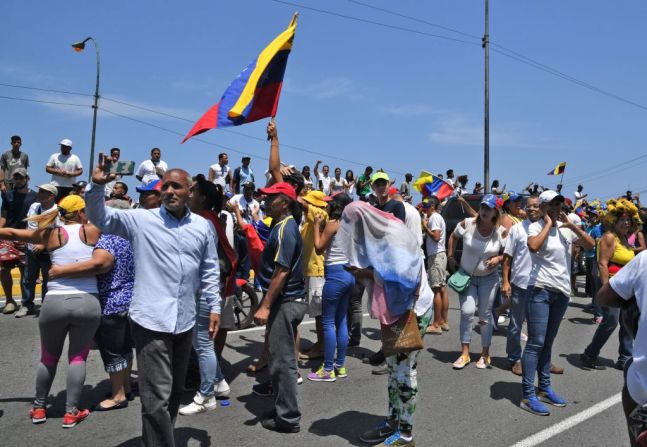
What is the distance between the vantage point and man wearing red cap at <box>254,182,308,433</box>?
4559mm

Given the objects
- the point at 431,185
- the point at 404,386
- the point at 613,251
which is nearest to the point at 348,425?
the point at 404,386

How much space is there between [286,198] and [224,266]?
1084mm

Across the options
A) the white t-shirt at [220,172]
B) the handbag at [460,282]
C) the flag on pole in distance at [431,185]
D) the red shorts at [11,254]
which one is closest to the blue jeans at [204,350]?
the handbag at [460,282]

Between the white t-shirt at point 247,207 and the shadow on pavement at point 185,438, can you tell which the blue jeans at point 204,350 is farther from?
the white t-shirt at point 247,207

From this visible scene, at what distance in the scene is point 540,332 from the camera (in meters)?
5.32

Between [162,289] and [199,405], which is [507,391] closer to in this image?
[199,405]

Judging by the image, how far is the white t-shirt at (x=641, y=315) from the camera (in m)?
2.75

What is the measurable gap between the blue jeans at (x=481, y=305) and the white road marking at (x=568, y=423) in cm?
151

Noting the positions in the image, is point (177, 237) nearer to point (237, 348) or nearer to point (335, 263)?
point (335, 263)

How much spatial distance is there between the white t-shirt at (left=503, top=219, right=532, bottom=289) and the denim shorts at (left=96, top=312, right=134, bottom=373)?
4077 millimetres

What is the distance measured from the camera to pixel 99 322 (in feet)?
15.5

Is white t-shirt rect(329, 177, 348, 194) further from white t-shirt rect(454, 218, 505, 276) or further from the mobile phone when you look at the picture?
the mobile phone

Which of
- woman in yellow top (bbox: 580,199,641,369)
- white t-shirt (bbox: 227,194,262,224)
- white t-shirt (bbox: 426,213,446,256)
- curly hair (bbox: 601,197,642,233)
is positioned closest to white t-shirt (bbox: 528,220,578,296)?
woman in yellow top (bbox: 580,199,641,369)

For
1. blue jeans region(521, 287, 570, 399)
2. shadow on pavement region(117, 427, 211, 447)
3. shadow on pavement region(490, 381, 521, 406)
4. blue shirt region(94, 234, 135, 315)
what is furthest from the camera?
shadow on pavement region(490, 381, 521, 406)
